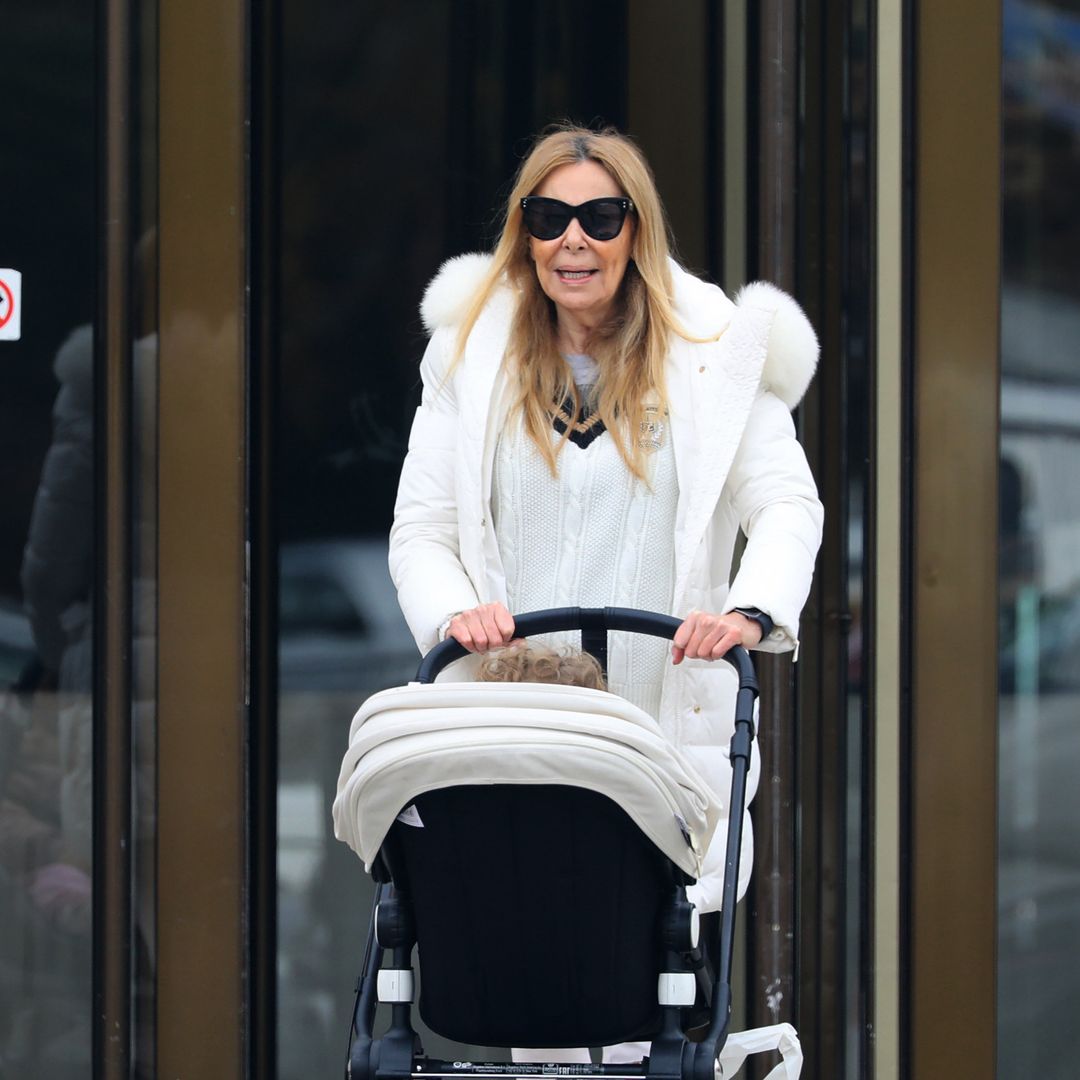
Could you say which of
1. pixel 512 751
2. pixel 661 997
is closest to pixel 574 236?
pixel 512 751

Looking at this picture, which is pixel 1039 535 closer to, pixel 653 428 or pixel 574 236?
pixel 653 428

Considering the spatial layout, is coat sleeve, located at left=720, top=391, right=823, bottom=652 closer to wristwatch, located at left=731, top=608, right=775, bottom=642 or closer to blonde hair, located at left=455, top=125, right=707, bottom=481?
wristwatch, located at left=731, top=608, right=775, bottom=642

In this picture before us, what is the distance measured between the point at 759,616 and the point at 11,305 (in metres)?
2.15

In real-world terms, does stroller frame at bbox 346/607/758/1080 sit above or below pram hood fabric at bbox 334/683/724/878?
below

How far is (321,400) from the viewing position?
16.2ft

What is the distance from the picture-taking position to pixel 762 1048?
3.48m

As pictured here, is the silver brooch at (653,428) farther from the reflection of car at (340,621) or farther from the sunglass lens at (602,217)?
the reflection of car at (340,621)

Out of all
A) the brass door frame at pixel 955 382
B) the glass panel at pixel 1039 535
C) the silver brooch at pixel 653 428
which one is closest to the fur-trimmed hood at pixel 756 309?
the silver brooch at pixel 653 428

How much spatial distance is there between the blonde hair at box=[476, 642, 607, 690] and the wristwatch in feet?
0.84

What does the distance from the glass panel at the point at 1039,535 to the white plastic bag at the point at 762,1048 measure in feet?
4.78

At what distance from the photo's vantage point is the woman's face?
367 centimetres

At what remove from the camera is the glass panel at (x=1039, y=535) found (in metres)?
4.82

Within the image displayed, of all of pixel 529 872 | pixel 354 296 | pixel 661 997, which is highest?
pixel 354 296

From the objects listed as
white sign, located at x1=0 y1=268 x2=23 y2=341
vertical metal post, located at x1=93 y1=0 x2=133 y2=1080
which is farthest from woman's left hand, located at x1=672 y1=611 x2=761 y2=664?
white sign, located at x1=0 y1=268 x2=23 y2=341
